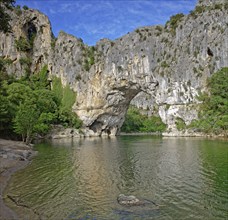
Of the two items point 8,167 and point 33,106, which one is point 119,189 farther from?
point 33,106

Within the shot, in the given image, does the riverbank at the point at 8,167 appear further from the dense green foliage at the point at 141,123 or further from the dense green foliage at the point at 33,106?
the dense green foliage at the point at 141,123

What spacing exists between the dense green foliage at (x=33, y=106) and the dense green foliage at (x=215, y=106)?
29.0 meters

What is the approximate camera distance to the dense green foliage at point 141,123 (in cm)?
10286

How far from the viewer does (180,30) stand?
56.9 meters

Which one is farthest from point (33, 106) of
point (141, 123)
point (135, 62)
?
point (141, 123)

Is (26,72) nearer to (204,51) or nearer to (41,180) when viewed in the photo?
(204,51)

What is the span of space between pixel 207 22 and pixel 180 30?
5.80 meters

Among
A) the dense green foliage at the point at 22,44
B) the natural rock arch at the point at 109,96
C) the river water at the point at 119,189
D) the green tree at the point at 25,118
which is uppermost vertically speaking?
the dense green foliage at the point at 22,44

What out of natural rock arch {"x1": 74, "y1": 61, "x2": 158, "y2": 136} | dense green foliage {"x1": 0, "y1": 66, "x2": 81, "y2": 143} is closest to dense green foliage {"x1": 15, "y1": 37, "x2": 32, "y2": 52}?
dense green foliage {"x1": 0, "y1": 66, "x2": 81, "y2": 143}

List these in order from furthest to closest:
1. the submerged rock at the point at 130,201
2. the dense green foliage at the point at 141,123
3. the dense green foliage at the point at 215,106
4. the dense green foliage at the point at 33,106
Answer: the dense green foliage at the point at 141,123
the dense green foliage at the point at 215,106
the dense green foliage at the point at 33,106
the submerged rock at the point at 130,201

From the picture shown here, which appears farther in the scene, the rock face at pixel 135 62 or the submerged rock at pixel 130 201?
the rock face at pixel 135 62

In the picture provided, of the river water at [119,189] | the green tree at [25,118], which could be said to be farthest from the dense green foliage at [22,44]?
the river water at [119,189]

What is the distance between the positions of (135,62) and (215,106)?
67.3 feet

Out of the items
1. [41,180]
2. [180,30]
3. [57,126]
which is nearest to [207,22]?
[180,30]
